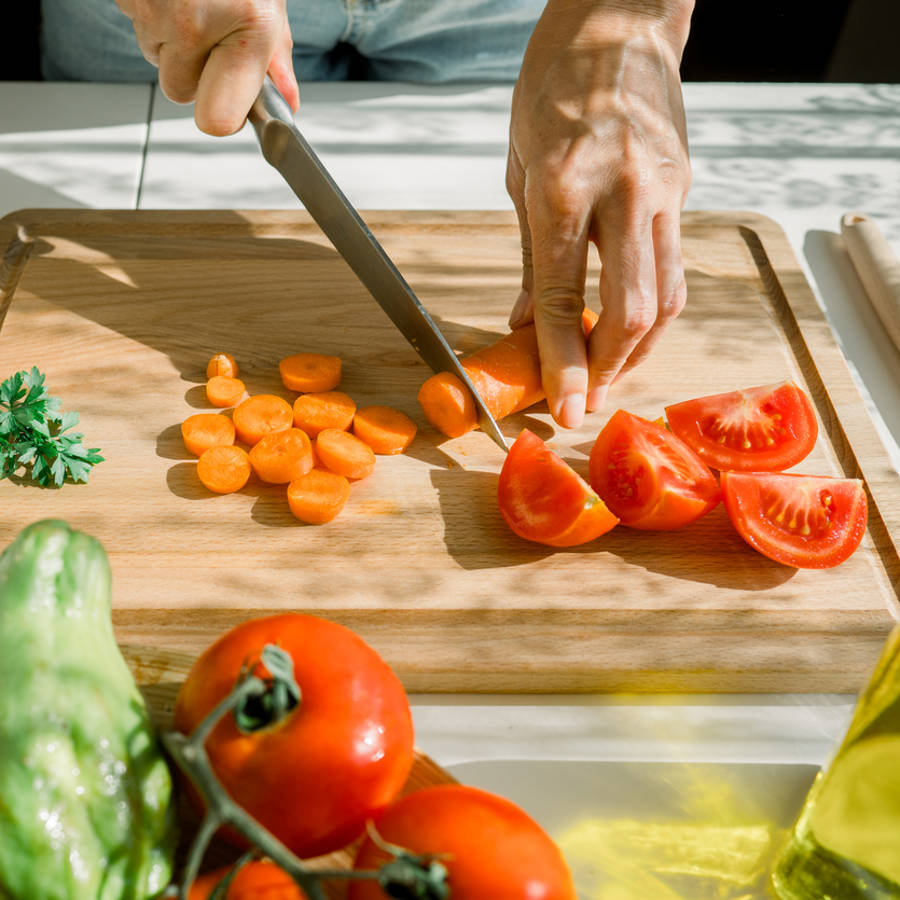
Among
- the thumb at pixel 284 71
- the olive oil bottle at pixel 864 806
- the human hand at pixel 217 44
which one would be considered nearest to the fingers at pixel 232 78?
the human hand at pixel 217 44

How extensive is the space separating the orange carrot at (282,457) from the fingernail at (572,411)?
1.39 ft

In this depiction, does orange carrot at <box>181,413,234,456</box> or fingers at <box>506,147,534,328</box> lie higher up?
fingers at <box>506,147,534,328</box>

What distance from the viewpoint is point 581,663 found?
49.4 inches

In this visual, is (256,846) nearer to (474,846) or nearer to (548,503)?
(474,846)

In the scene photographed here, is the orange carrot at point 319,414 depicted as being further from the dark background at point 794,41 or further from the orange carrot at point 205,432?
the dark background at point 794,41

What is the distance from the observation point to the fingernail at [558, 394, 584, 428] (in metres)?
1.54

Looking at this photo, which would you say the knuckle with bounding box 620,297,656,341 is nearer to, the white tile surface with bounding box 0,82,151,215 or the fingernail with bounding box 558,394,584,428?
the fingernail with bounding box 558,394,584,428

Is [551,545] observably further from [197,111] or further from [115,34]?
[115,34]

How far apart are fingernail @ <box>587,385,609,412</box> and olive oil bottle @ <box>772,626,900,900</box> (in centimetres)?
78

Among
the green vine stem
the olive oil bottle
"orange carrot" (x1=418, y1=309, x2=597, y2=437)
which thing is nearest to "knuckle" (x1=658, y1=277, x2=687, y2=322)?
"orange carrot" (x1=418, y1=309, x2=597, y2=437)

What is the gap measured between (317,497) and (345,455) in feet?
0.33

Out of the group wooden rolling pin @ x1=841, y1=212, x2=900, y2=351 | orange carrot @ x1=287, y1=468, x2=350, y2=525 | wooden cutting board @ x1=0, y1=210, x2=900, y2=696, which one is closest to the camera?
wooden cutting board @ x1=0, y1=210, x2=900, y2=696

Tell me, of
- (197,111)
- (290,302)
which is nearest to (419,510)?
(290,302)

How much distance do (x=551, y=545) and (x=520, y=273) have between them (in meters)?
0.74
